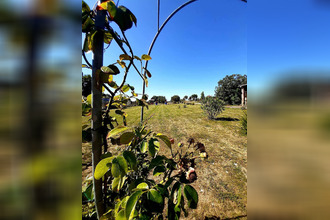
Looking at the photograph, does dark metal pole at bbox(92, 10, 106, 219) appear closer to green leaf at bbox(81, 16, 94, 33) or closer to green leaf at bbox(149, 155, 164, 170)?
green leaf at bbox(81, 16, 94, 33)

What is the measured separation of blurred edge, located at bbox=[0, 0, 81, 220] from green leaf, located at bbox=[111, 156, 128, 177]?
10.9 inches

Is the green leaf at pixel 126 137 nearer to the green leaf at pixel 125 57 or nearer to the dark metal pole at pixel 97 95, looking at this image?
the dark metal pole at pixel 97 95

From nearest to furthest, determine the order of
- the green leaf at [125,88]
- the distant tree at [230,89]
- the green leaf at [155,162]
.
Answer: the green leaf at [155,162] → the green leaf at [125,88] → the distant tree at [230,89]

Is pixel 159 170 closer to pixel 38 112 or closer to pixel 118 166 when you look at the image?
pixel 118 166

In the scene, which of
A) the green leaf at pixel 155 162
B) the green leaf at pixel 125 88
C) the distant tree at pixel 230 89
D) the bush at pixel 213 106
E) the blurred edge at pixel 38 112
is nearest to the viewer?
the blurred edge at pixel 38 112

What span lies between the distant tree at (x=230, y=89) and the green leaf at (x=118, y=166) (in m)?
25.2

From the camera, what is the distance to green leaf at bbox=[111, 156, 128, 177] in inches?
20.5

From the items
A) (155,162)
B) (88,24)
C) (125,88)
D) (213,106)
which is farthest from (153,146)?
(213,106)

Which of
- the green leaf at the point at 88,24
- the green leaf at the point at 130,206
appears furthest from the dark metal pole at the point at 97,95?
the green leaf at the point at 130,206

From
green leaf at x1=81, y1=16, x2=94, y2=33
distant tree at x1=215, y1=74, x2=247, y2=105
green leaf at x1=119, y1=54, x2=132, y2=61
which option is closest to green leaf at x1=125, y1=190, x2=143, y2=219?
green leaf at x1=119, y1=54, x2=132, y2=61

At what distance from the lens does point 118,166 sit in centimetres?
54

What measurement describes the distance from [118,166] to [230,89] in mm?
28604

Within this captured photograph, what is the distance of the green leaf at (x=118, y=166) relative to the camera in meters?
0.52

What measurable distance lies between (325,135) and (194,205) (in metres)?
0.53
